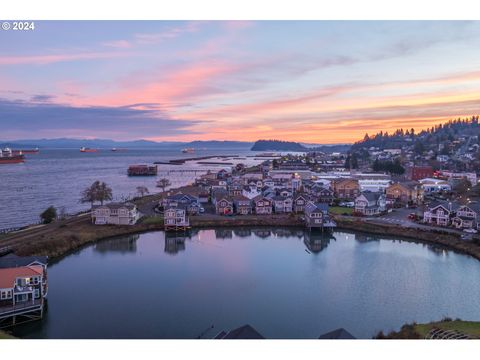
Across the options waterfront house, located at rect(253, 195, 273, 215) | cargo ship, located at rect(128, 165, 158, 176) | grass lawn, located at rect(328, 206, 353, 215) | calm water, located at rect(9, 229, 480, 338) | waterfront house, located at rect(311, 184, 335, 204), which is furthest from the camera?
cargo ship, located at rect(128, 165, 158, 176)

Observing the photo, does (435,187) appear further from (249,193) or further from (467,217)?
(249,193)

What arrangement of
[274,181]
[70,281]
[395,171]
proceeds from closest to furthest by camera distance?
[70,281] → [274,181] → [395,171]

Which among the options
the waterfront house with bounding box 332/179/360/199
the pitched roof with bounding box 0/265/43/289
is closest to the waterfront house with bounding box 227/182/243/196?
the waterfront house with bounding box 332/179/360/199

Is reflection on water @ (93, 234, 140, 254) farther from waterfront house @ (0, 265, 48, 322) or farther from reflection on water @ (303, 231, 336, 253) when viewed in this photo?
reflection on water @ (303, 231, 336, 253)

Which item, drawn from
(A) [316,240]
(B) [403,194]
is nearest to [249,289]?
(A) [316,240]

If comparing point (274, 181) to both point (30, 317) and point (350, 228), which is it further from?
point (30, 317)

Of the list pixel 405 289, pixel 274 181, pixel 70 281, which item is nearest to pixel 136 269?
pixel 70 281

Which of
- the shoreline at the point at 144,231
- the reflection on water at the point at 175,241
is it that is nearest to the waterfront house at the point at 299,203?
the shoreline at the point at 144,231
